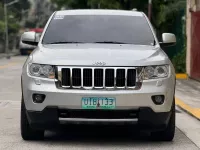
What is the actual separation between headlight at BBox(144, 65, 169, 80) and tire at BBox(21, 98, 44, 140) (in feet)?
5.33

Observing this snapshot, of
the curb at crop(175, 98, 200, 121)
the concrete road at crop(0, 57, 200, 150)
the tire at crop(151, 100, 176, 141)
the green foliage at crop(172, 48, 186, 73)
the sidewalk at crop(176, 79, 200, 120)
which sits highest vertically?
the tire at crop(151, 100, 176, 141)

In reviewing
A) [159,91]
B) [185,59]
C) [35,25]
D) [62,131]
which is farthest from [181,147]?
[35,25]

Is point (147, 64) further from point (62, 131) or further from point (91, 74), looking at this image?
point (62, 131)

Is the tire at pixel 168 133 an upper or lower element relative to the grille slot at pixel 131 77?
lower

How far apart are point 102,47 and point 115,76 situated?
33.0 inches

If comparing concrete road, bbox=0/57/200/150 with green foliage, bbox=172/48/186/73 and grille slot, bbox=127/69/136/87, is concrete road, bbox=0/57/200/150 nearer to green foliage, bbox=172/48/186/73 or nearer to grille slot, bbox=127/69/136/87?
grille slot, bbox=127/69/136/87

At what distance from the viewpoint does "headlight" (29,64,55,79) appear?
7.40 m

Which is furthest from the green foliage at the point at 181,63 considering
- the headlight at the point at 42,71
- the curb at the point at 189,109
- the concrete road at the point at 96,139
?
the headlight at the point at 42,71

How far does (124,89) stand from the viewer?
24.1 ft

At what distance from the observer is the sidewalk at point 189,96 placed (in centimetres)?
1164

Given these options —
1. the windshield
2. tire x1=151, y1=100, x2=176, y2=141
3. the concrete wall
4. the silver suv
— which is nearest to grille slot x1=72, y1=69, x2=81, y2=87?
the silver suv

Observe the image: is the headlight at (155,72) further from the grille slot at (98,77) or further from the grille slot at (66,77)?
the grille slot at (66,77)

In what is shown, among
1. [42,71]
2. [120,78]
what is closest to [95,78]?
[120,78]

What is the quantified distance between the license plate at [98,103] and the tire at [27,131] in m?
0.90
